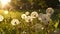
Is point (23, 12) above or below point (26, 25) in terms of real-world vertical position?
above

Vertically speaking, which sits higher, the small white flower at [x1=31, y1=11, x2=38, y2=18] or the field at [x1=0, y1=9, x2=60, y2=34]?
the small white flower at [x1=31, y1=11, x2=38, y2=18]

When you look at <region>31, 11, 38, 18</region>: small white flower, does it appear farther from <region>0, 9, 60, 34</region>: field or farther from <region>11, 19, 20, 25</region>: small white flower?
<region>11, 19, 20, 25</region>: small white flower

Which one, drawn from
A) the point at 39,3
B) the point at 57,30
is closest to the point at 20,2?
the point at 39,3

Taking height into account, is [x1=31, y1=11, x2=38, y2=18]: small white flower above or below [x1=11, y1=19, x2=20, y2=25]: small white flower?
above

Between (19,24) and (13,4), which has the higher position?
(13,4)

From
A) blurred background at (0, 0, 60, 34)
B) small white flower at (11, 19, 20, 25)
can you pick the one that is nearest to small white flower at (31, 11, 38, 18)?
blurred background at (0, 0, 60, 34)

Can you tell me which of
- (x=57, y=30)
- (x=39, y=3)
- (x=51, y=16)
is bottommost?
(x=57, y=30)

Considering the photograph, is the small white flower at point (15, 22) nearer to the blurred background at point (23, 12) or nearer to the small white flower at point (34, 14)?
the blurred background at point (23, 12)

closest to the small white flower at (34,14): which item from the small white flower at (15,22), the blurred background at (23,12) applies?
the blurred background at (23,12)

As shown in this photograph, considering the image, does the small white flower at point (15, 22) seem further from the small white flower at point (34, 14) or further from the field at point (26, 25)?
the small white flower at point (34, 14)

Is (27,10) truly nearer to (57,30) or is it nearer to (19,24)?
(19,24)

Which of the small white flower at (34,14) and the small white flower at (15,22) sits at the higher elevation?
the small white flower at (34,14)
